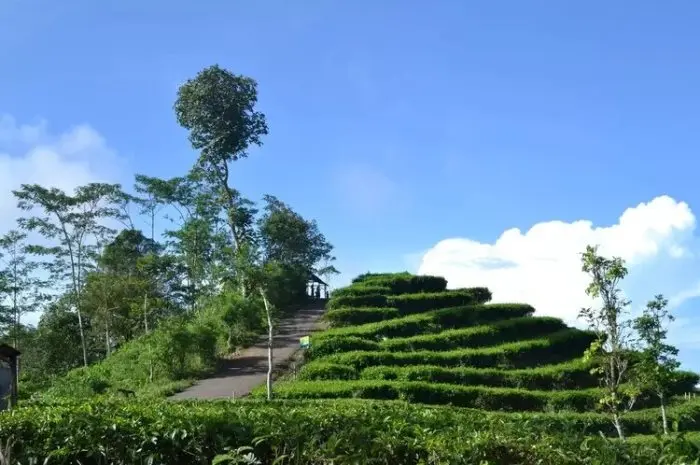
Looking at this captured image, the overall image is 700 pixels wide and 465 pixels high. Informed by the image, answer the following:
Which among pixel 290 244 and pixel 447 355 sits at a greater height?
pixel 290 244

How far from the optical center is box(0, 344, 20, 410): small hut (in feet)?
34.1

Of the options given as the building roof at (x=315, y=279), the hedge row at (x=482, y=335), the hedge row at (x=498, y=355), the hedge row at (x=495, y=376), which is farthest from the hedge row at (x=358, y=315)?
the building roof at (x=315, y=279)

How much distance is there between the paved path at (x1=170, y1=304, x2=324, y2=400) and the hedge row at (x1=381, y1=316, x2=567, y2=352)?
4.76 m

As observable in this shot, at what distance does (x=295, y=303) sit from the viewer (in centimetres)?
4369

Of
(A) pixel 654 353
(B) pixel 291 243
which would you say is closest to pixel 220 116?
(B) pixel 291 243

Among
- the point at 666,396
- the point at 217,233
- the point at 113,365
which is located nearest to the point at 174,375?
the point at 113,365

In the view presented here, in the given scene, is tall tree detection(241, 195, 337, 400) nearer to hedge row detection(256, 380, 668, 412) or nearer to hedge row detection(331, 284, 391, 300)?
hedge row detection(331, 284, 391, 300)

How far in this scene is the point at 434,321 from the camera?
101 feet

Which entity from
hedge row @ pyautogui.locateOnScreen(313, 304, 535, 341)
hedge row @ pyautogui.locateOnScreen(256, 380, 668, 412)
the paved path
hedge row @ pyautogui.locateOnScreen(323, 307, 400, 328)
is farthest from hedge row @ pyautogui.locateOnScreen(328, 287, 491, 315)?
hedge row @ pyautogui.locateOnScreen(256, 380, 668, 412)

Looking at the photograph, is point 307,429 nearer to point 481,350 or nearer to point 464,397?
point 464,397

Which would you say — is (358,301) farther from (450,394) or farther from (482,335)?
(450,394)

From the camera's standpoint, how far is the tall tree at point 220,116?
3678cm

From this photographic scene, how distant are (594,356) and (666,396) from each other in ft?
42.2

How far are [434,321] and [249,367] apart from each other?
27.3 feet
